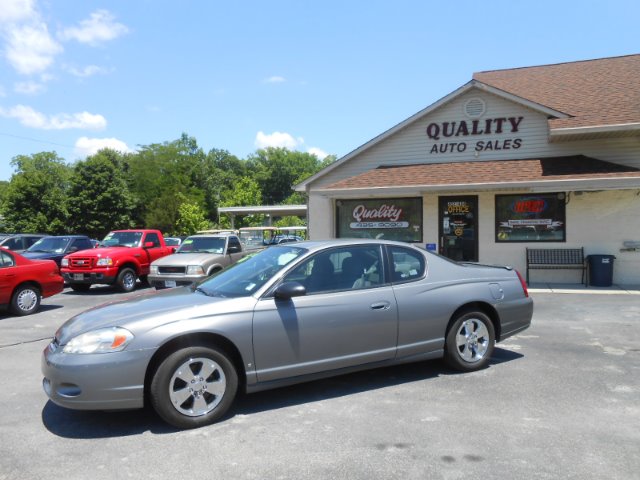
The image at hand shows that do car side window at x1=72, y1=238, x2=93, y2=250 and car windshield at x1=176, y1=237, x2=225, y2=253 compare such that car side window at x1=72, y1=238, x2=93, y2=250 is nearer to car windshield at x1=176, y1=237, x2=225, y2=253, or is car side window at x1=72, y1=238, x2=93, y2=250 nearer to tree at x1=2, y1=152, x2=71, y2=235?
car windshield at x1=176, y1=237, x2=225, y2=253

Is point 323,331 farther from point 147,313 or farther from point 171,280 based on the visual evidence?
point 171,280

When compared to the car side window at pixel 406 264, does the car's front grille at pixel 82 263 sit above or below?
below

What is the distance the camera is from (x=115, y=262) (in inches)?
516

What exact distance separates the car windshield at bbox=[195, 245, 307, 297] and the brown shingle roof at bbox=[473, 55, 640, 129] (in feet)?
34.4

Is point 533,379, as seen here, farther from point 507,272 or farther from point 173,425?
point 173,425

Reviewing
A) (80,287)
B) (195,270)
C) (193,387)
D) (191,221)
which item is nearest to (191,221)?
(191,221)

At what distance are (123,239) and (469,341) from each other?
38.0 ft

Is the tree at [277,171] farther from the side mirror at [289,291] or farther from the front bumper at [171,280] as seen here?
the side mirror at [289,291]

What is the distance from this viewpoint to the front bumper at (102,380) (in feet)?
13.0

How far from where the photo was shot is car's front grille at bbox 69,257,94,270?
12938 mm

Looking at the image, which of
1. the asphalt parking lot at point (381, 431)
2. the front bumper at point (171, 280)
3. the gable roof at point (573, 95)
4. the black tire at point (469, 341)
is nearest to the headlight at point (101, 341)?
the asphalt parking lot at point (381, 431)

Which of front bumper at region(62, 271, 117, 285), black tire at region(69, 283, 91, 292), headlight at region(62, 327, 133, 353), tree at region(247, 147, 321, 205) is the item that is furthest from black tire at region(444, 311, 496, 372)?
tree at region(247, 147, 321, 205)

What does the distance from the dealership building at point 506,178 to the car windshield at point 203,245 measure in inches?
142

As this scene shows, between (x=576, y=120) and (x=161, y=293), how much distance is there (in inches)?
478
